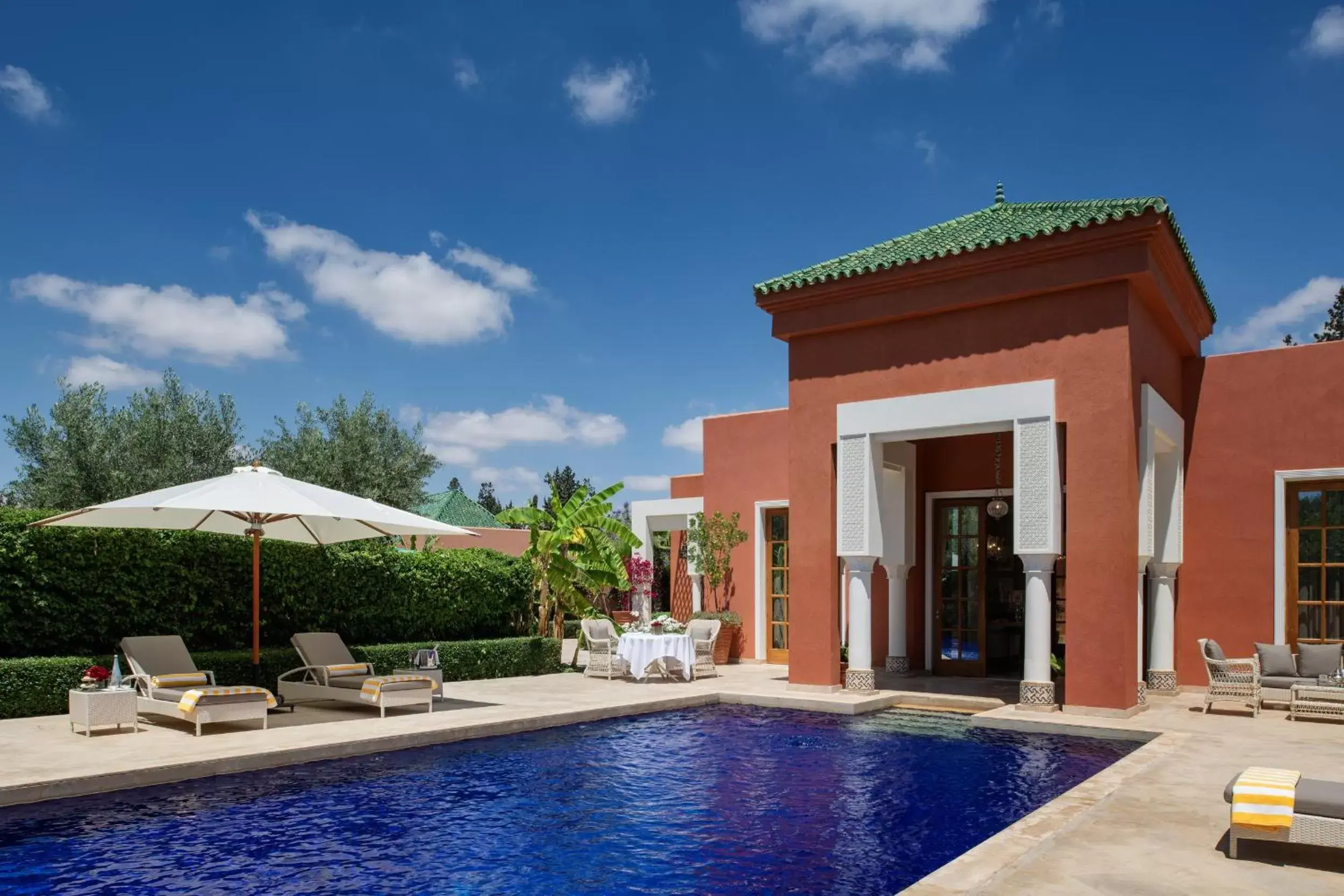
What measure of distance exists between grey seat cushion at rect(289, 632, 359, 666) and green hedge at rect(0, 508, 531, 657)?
1.06 m

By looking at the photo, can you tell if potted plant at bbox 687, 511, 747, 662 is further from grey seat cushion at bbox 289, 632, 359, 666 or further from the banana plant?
grey seat cushion at bbox 289, 632, 359, 666

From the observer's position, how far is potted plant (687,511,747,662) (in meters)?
18.7

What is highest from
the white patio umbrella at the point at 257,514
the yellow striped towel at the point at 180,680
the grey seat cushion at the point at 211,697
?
the white patio umbrella at the point at 257,514

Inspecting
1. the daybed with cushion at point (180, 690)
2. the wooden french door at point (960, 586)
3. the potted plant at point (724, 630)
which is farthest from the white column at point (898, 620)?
the daybed with cushion at point (180, 690)

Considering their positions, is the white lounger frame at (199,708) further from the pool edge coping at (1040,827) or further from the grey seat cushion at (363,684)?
the pool edge coping at (1040,827)

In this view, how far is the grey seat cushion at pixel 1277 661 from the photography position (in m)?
12.3

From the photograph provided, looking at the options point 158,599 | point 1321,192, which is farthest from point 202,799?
point 1321,192

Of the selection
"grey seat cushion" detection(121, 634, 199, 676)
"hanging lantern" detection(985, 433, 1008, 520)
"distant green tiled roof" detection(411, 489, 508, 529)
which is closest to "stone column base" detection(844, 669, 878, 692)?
"hanging lantern" detection(985, 433, 1008, 520)

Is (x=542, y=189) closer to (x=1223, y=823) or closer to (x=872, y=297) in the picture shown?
(x=872, y=297)

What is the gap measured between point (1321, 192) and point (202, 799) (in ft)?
83.4

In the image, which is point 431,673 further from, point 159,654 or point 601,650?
point 601,650

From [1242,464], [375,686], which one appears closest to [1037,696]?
[1242,464]

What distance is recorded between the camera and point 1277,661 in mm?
12328

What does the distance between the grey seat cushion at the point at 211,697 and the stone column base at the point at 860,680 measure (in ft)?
24.5
